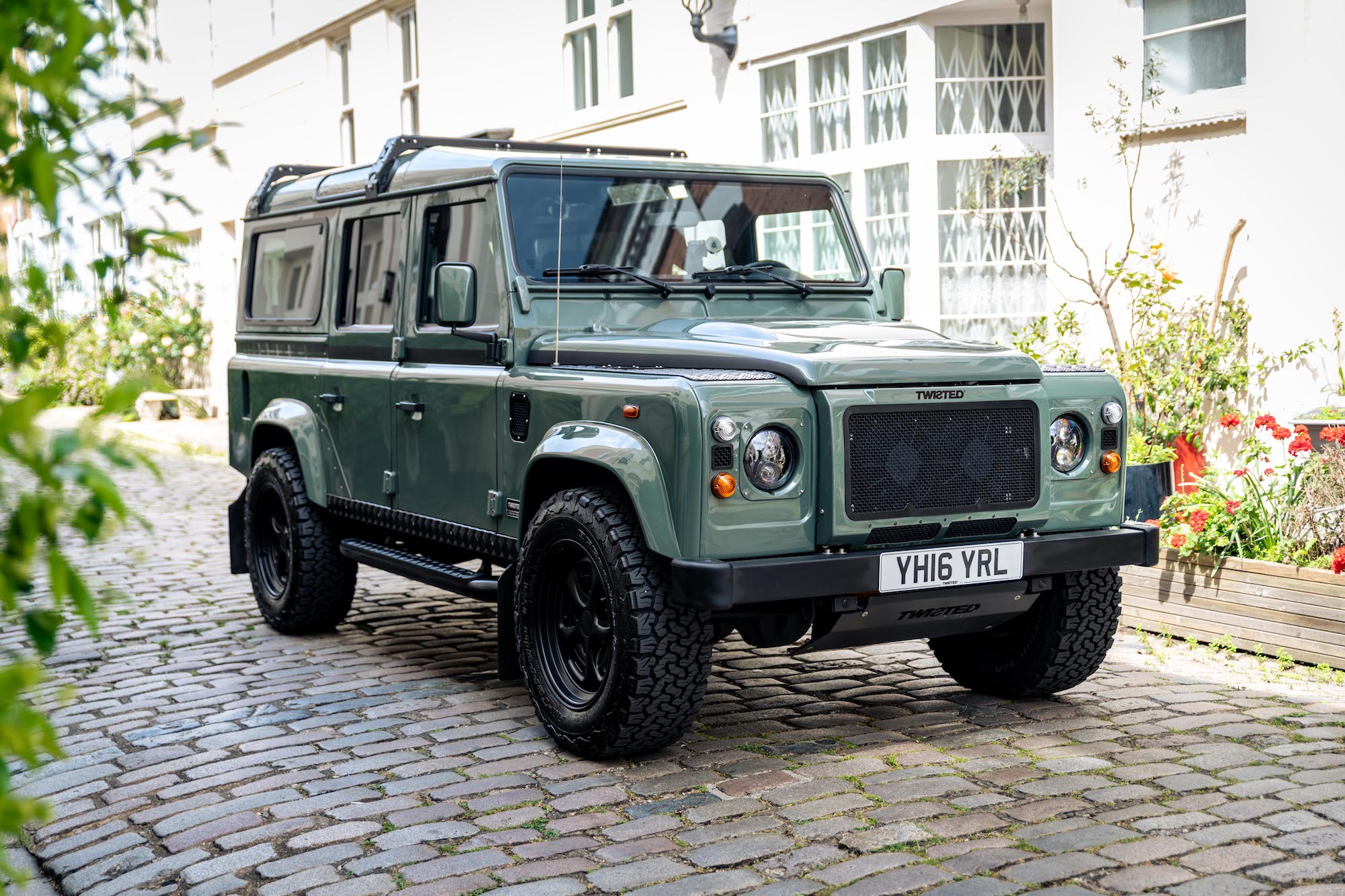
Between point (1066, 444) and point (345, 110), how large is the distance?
1523 cm

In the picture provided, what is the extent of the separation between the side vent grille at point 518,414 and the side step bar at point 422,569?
0.55 metres

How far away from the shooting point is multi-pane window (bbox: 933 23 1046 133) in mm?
9523

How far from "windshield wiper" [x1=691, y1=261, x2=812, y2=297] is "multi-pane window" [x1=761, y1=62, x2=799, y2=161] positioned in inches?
215

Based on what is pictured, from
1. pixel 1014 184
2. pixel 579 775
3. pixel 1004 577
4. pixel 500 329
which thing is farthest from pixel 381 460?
pixel 1014 184

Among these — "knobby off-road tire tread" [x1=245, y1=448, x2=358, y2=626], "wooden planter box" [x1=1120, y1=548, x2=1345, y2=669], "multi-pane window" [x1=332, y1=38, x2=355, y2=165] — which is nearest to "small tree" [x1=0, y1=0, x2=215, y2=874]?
"knobby off-road tire tread" [x1=245, y1=448, x2=358, y2=626]

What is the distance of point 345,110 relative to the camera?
60.1 feet

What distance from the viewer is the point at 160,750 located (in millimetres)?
4992

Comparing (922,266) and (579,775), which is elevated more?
(922,266)

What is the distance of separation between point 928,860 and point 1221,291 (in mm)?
5325

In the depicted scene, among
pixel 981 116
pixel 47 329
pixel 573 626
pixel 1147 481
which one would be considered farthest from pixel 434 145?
pixel 981 116

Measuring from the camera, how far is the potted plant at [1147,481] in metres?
7.24

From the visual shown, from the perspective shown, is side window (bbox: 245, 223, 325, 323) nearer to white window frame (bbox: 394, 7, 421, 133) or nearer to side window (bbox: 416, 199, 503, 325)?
side window (bbox: 416, 199, 503, 325)

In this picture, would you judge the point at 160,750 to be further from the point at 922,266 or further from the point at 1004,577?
the point at 922,266

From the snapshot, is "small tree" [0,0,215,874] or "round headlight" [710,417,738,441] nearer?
"small tree" [0,0,215,874]
